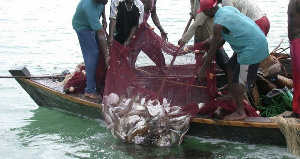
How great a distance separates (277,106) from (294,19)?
55.3 inches

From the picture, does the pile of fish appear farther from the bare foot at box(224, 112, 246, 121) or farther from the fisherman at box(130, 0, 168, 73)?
the fisherman at box(130, 0, 168, 73)

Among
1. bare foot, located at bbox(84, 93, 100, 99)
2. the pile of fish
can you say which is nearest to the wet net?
the pile of fish

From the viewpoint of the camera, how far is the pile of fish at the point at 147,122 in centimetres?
694

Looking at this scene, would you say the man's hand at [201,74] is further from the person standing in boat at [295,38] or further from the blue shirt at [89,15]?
the blue shirt at [89,15]

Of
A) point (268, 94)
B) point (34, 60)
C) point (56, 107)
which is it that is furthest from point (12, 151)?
point (34, 60)

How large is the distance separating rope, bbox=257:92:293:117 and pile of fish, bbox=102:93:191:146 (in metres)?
1.22

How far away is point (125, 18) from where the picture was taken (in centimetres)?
837

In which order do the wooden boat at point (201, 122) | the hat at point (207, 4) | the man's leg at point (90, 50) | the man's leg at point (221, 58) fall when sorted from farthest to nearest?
the man's leg at point (90, 50), the man's leg at point (221, 58), the wooden boat at point (201, 122), the hat at point (207, 4)

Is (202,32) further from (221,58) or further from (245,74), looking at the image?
(245,74)

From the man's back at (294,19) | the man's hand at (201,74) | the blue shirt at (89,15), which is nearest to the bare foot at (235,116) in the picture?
A: the man's hand at (201,74)

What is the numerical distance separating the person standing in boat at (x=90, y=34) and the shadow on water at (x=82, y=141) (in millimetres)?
622

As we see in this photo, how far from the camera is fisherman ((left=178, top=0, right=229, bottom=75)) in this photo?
754 centimetres

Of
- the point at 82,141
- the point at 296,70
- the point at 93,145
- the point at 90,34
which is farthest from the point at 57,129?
the point at 296,70

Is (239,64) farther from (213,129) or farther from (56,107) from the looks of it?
(56,107)
